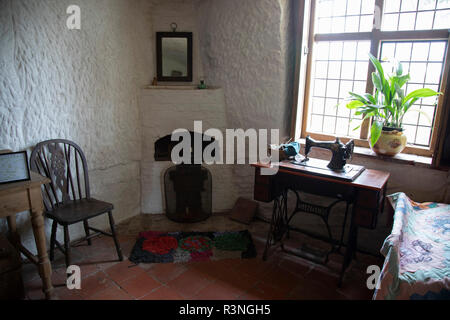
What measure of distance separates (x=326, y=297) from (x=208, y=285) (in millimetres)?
925

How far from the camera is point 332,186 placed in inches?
107

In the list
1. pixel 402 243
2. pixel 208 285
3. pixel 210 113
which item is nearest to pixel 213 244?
pixel 208 285

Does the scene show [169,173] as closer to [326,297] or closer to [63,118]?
[63,118]

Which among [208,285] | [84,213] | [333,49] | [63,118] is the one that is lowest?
[208,285]

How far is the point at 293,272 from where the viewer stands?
279 cm

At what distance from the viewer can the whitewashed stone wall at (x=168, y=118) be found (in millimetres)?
3637

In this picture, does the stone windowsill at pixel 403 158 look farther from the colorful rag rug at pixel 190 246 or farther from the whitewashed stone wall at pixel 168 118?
the whitewashed stone wall at pixel 168 118

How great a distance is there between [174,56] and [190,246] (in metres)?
2.11

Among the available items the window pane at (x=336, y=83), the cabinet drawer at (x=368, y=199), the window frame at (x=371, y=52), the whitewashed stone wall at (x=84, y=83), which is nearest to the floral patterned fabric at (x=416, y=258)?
the cabinet drawer at (x=368, y=199)

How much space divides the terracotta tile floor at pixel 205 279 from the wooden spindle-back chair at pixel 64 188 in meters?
0.20

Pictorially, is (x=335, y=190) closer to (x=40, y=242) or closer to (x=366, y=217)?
(x=366, y=217)

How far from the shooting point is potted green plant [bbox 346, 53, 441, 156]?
2.72 meters

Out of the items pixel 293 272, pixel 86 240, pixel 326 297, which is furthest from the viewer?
pixel 86 240

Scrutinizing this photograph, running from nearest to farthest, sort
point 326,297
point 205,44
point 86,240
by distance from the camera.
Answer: point 326,297, point 86,240, point 205,44
